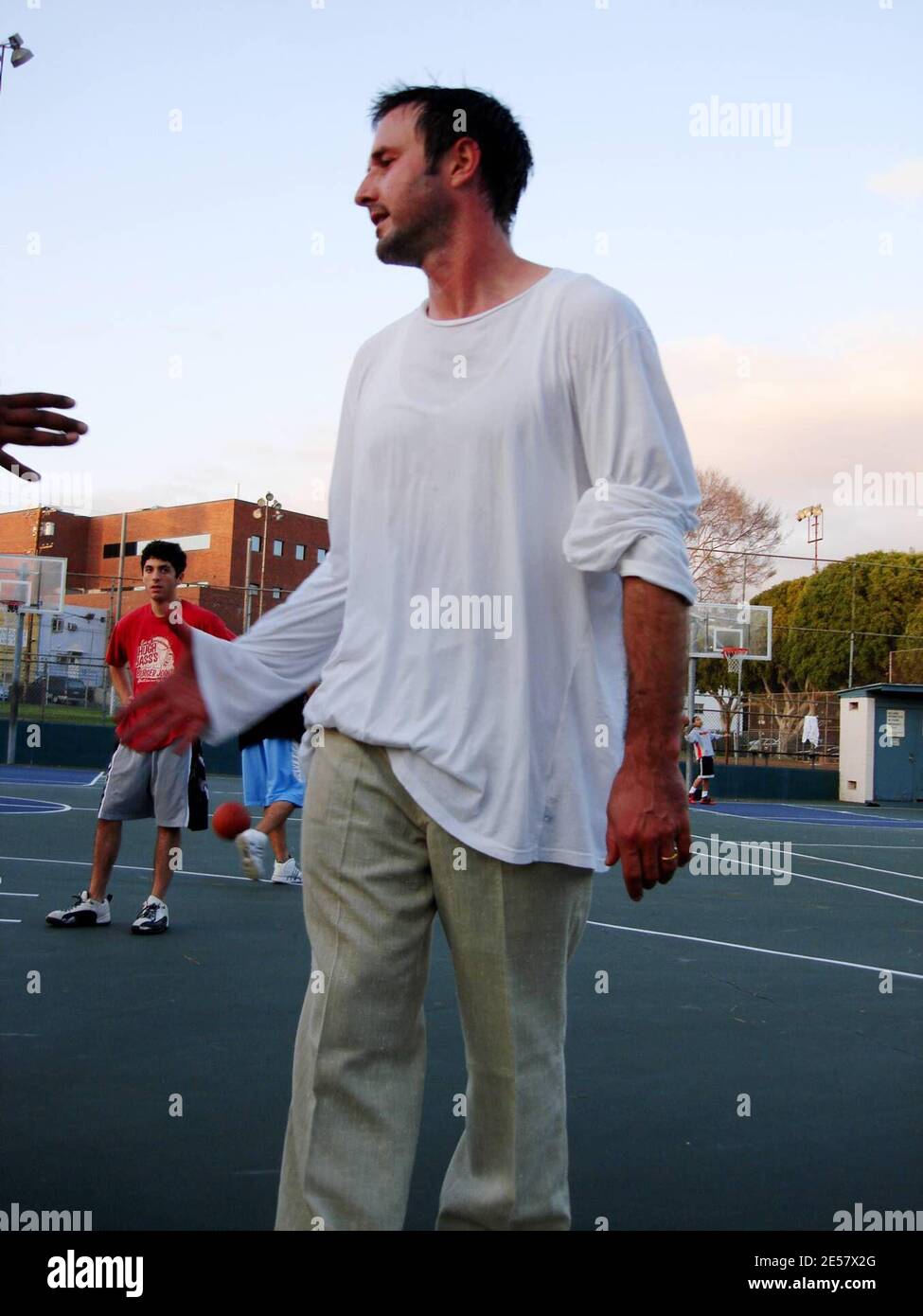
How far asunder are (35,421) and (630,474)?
1795mm

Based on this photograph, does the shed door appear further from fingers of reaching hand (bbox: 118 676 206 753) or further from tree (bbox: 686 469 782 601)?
fingers of reaching hand (bbox: 118 676 206 753)

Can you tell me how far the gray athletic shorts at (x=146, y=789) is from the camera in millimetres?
6590

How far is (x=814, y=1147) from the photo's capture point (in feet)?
10.9

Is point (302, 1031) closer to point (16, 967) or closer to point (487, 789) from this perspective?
point (487, 789)

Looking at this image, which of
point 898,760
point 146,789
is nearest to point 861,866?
point 146,789

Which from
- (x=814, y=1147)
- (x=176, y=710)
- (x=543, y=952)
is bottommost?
(x=814, y=1147)

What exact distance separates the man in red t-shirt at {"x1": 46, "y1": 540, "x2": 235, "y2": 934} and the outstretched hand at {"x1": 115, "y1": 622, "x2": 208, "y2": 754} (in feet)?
13.0

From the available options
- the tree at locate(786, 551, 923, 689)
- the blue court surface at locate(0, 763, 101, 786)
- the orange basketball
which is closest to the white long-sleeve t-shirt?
the orange basketball

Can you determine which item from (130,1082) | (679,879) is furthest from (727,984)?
(679,879)

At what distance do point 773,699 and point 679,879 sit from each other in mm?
26995

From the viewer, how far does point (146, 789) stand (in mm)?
6672

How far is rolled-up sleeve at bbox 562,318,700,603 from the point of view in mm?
1896

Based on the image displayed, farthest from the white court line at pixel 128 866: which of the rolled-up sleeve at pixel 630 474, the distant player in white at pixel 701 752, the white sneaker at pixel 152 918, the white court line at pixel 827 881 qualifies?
the distant player in white at pixel 701 752
